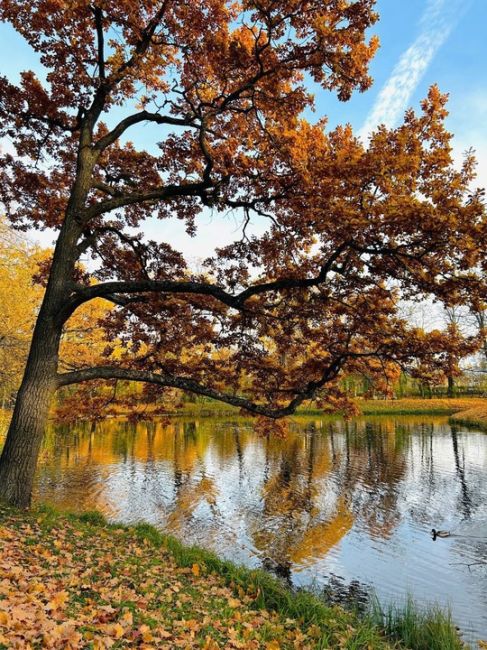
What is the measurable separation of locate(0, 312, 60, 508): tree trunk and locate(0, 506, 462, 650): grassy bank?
46cm

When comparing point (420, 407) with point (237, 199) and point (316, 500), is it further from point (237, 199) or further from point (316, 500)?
point (237, 199)

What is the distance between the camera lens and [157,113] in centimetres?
957

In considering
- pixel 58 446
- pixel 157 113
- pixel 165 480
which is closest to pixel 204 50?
pixel 157 113

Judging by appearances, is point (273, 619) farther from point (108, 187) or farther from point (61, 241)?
point (108, 187)

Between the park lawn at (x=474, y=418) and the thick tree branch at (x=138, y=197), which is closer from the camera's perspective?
the thick tree branch at (x=138, y=197)

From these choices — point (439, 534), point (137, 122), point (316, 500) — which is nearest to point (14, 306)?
point (137, 122)

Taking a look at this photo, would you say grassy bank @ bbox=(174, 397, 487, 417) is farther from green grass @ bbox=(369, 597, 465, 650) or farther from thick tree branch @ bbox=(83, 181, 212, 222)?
green grass @ bbox=(369, 597, 465, 650)

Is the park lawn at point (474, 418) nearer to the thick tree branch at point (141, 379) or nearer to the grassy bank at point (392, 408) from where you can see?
the grassy bank at point (392, 408)

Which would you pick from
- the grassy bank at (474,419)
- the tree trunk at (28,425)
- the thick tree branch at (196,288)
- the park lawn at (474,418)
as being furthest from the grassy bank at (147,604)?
the park lawn at (474,418)

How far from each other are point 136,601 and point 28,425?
416cm

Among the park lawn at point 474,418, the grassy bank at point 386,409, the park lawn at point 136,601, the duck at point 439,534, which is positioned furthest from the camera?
the grassy bank at point 386,409

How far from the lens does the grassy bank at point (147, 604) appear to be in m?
4.21

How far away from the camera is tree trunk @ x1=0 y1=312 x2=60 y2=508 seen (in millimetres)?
8078

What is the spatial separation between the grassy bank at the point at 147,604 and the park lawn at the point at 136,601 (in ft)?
0.04
